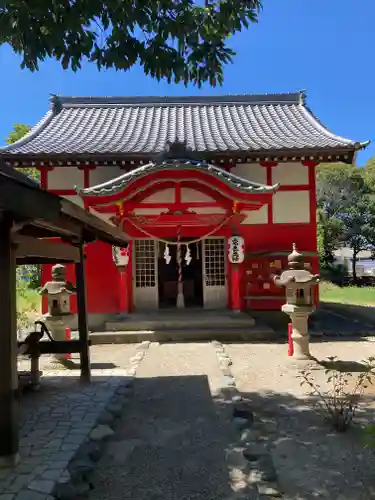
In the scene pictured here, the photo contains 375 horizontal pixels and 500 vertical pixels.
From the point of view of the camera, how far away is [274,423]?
484cm

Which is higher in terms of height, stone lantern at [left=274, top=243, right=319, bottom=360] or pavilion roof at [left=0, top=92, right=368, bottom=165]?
pavilion roof at [left=0, top=92, right=368, bottom=165]

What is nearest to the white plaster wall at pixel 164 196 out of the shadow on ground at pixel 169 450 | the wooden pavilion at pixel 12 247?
the shadow on ground at pixel 169 450

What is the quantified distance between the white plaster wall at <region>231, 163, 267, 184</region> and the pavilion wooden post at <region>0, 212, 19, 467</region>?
9122 millimetres

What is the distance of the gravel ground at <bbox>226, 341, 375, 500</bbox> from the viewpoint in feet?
11.2

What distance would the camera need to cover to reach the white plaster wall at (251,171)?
11.9 m

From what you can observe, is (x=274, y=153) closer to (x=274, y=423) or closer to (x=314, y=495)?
(x=274, y=423)

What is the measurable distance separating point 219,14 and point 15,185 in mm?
2562

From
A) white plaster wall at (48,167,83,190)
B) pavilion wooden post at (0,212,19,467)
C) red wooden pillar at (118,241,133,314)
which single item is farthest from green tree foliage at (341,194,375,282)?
pavilion wooden post at (0,212,19,467)

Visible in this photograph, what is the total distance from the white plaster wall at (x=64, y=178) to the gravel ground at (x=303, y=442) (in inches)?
282

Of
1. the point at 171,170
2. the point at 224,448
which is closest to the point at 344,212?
the point at 171,170

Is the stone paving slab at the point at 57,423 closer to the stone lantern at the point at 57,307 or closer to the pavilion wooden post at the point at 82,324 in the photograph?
the pavilion wooden post at the point at 82,324

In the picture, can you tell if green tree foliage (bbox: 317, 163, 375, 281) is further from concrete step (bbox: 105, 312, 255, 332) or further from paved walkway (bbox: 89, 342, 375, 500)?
paved walkway (bbox: 89, 342, 375, 500)

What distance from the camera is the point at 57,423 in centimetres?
462

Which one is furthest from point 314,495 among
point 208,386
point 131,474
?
point 208,386
